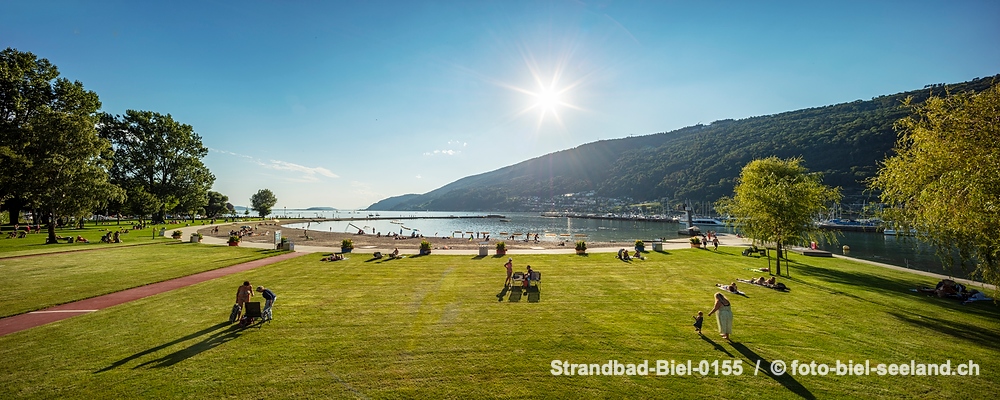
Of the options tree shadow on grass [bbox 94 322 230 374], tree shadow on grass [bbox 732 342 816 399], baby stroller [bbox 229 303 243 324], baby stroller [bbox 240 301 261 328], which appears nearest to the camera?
tree shadow on grass [bbox 732 342 816 399]

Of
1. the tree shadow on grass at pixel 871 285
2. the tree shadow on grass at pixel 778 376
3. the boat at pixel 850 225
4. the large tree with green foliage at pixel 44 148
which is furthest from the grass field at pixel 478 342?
the boat at pixel 850 225

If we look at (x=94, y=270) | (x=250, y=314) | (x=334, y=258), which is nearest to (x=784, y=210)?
(x=250, y=314)

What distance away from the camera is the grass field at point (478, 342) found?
7730 mm

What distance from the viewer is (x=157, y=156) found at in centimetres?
6134

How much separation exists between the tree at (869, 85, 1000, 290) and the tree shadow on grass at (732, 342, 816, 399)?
7.79m

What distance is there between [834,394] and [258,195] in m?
145

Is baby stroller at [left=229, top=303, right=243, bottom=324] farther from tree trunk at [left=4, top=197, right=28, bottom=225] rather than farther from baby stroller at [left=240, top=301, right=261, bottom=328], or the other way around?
tree trunk at [left=4, top=197, right=28, bottom=225]

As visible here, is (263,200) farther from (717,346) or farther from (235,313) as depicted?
(717,346)

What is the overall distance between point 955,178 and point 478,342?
1556 centimetres

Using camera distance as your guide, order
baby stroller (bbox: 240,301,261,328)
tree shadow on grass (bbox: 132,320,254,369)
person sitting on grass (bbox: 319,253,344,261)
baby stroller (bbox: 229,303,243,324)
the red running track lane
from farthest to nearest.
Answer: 1. person sitting on grass (bbox: 319,253,344,261)
2. baby stroller (bbox: 229,303,243,324)
3. the red running track lane
4. baby stroller (bbox: 240,301,261,328)
5. tree shadow on grass (bbox: 132,320,254,369)

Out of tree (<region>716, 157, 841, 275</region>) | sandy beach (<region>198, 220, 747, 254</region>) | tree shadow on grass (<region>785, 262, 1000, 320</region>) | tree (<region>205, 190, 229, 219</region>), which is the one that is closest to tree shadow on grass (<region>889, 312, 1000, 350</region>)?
tree shadow on grass (<region>785, 262, 1000, 320</region>)

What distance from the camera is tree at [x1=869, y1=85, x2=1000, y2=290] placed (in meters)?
10.0

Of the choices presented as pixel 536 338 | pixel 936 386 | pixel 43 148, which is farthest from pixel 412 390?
pixel 43 148
